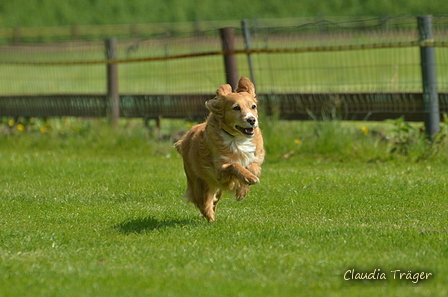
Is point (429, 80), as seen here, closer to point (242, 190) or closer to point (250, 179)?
point (242, 190)

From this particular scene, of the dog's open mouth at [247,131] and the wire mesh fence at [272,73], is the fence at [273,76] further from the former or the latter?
the dog's open mouth at [247,131]

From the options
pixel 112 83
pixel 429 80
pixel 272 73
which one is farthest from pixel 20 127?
pixel 429 80

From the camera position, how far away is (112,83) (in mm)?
12578

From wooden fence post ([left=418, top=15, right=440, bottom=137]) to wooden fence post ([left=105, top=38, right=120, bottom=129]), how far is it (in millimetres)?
5301

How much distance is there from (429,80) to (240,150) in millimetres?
4436

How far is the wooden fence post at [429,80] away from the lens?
9578 mm

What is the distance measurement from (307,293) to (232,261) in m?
0.87

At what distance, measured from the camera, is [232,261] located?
4.90 meters

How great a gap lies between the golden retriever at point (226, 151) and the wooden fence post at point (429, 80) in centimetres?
388

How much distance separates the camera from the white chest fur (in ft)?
20.4

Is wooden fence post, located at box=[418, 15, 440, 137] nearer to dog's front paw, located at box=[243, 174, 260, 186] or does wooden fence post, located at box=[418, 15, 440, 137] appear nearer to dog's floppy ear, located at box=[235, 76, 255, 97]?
dog's floppy ear, located at box=[235, 76, 255, 97]

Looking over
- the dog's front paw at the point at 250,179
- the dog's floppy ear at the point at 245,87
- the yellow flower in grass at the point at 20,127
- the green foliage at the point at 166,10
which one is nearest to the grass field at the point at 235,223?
the dog's front paw at the point at 250,179

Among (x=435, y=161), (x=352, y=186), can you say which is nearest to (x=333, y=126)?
(x=435, y=161)

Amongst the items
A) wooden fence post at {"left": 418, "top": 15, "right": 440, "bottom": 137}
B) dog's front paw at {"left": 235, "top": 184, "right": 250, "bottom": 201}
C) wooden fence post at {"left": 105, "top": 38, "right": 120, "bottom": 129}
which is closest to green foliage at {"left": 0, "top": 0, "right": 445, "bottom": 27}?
wooden fence post at {"left": 105, "top": 38, "right": 120, "bottom": 129}
